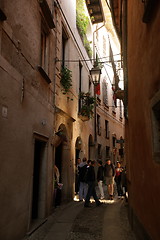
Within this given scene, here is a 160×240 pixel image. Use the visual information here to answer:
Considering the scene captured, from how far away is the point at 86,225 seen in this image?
6551 millimetres

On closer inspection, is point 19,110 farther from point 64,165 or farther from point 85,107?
point 85,107

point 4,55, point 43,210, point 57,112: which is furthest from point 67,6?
point 43,210

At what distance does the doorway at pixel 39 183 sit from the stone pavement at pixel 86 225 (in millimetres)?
405

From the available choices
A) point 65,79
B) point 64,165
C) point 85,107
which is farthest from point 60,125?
point 85,107

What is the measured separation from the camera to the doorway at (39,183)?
7132mm

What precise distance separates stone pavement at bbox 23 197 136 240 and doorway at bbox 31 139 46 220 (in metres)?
0.40

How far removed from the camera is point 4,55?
479 cm

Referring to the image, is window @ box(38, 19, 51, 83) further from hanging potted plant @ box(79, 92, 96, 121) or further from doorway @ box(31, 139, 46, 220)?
hanging potted plant @ box(79, 92, 96, 121)

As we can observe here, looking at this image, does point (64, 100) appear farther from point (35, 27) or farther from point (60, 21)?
point (35, 27)

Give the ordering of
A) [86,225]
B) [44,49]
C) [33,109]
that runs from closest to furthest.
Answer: [33,109]
[86,225]
[44,49]

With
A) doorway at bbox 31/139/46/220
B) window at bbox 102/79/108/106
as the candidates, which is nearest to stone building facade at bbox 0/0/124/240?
doorway at bbox 31/139/46/220

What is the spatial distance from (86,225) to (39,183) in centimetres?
177

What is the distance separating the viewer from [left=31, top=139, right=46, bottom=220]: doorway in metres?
7.13

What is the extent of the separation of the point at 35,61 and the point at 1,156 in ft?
9.98
